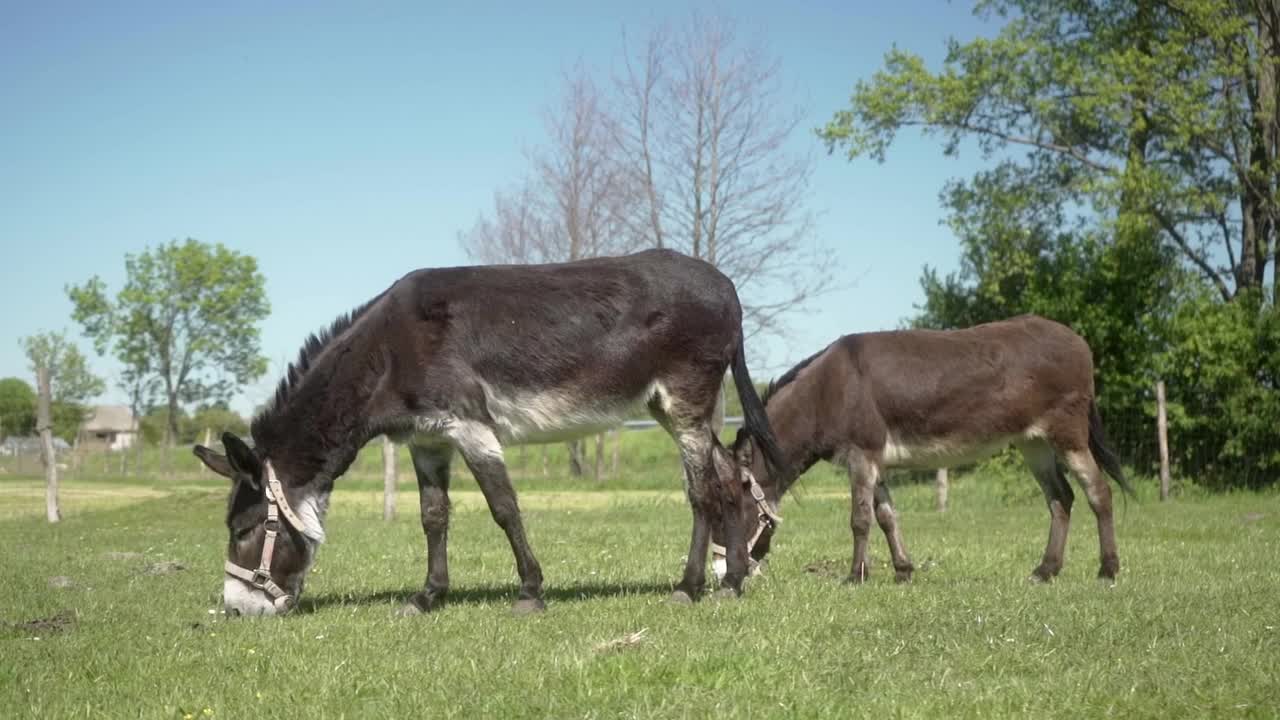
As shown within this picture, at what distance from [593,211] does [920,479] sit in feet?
39.2

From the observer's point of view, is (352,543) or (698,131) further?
(698,131)

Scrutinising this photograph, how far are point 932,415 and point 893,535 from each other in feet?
3.38

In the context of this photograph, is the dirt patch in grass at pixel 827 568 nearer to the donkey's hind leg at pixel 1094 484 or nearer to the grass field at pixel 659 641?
the grass field at pixel 659 641

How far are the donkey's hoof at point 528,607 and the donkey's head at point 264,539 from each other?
1.37 m

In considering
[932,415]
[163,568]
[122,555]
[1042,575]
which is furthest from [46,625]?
[1042,575]

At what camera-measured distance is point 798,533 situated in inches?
601

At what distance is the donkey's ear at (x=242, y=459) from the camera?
7.88 meters

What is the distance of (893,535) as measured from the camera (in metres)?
10.2

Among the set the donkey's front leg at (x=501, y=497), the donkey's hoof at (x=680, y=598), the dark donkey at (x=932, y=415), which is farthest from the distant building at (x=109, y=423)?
the donkey's hoof at (x=680, y=598)

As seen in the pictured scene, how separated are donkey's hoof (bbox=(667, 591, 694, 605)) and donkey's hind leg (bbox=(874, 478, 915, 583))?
2334 millimetres

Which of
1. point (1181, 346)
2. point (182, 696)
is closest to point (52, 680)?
point (182, 696)

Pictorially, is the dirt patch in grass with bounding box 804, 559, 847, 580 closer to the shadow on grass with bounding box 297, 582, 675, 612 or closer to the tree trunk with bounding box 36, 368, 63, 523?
the shadow on grass with bounding box 297, 582, 675, 612

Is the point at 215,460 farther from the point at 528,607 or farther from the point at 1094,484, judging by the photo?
the point at 1094,484

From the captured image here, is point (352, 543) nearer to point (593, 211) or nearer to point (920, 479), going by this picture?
point (920, 479)
